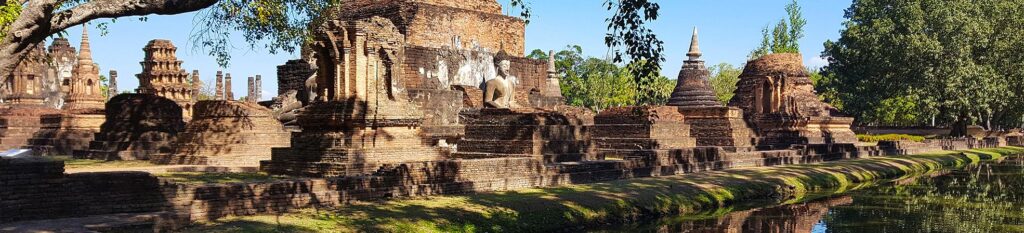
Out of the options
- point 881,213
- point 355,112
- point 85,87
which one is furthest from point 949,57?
point 85,87

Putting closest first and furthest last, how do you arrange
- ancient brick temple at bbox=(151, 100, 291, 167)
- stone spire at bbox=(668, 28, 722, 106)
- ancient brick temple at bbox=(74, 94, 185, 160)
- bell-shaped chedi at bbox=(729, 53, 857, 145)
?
ancient brick temple at bbox=(151, 100, 291, 167)
ancient brick temple at bbox=(74, 94, 185, 160)
bell-shaped chedi at bbox=(729, 53, 857, 145)
stone spire at bbox=(668, 28, 722, 106)

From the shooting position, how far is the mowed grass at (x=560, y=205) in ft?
36.7

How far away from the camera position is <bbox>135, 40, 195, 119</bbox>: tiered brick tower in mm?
34406

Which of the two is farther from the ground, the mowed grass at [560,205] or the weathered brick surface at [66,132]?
the weathered brick surface at [66,132]

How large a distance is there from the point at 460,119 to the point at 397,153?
9.44m

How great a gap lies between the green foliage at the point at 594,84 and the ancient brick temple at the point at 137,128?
41433 mm

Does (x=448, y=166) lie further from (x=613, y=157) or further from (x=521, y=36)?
(x=521, y=36)

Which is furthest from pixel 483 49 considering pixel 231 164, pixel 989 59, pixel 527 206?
pixel 989 59

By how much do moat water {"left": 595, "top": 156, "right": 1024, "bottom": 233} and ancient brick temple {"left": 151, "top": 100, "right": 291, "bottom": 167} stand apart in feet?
32.0

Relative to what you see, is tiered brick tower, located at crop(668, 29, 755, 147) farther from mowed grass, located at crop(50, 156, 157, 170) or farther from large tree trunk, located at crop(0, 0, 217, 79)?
large tree trunk, located at crop(0, 0, 217, 79)

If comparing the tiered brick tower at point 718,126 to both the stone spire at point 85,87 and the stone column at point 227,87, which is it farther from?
the stone column at point 227,87

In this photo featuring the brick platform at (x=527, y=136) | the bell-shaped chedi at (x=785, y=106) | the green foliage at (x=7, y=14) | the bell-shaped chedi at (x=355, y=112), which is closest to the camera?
the green foliage at (x=7, y=14)

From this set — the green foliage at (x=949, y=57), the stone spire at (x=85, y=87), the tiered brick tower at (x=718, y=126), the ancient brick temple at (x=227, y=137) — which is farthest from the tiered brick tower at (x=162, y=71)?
the green foliage at (x=949, y=57)

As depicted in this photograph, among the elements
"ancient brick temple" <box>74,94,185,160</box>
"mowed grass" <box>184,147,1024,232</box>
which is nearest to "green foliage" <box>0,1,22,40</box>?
"mowed grass" <box>184,147,1024,232</box>
